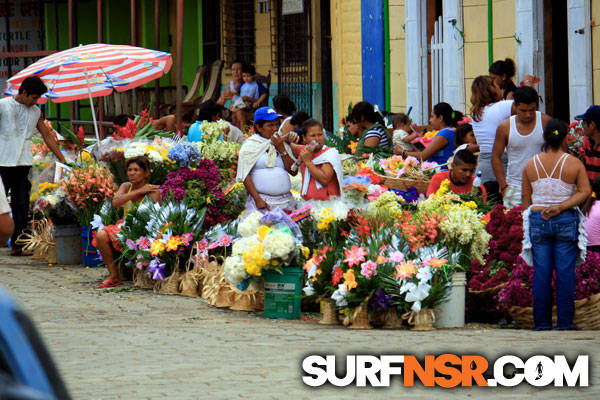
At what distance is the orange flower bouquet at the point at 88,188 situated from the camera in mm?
11031

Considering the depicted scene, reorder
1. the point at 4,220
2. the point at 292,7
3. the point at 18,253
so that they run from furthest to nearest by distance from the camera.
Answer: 1. the point at 292,7
2. the point at 18,253
3. the point at 4,220

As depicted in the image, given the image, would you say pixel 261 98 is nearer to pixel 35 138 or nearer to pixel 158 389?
pixel 35 138

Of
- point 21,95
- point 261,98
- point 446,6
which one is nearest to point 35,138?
point 21,95

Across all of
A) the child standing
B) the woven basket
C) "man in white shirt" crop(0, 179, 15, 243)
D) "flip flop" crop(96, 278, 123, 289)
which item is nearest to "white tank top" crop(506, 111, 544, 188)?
the woven basket

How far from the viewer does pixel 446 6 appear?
1352cm

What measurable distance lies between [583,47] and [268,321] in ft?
16.0

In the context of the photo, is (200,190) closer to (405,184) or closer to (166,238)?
(166,238)

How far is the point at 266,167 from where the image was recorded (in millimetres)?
9016

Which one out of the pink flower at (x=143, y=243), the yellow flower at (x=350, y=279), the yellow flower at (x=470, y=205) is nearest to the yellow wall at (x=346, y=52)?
the pink flower at (x=143, y=243)

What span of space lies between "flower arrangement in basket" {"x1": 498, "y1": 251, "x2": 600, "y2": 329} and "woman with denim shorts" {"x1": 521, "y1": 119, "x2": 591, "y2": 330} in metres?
0.19

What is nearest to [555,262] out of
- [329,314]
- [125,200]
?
[329,314]

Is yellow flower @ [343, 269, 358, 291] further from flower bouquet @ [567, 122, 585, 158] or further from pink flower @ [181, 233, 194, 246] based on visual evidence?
flower bouquet @ [567, 122, 585, 158]

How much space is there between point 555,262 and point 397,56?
333 inches

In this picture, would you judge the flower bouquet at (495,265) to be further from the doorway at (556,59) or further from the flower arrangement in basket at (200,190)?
the doorway at (556,59)
